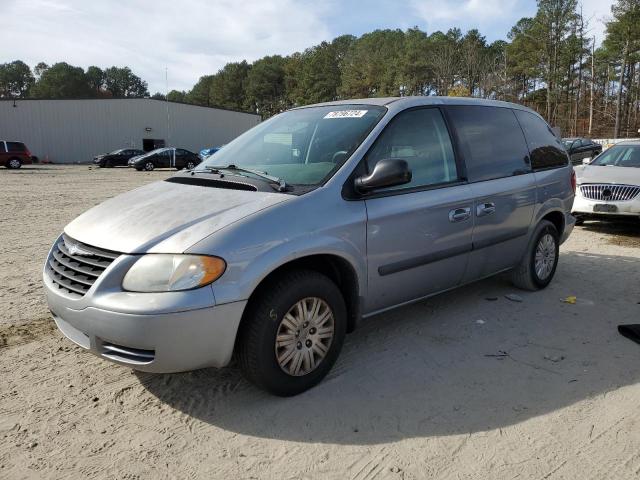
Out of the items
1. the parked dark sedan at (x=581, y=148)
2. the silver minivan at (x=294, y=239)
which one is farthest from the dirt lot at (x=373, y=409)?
the parked dark sedan at (x=581, y=148)

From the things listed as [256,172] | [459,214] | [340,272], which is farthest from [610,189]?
[256,172]

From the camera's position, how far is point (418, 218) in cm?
362

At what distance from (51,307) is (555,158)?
476 cm

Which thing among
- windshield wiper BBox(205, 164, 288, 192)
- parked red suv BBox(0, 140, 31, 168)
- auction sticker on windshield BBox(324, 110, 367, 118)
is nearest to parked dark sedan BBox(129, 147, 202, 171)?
parked red suv BBox(0, 140, 31, 168)

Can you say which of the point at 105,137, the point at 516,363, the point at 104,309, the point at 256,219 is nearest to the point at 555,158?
the point at 516,363

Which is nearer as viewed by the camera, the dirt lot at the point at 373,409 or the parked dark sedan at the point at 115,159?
the dirt lot at the point at 373,409

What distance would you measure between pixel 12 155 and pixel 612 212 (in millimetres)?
30295

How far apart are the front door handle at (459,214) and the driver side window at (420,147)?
243 millimetres

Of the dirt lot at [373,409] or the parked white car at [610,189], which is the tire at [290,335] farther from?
the parked white car at [610,189]

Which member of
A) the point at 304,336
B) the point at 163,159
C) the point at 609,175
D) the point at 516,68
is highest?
the point at 516,68

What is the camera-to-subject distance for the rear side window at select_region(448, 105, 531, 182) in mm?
4191

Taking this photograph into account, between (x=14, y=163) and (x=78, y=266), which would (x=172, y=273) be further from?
(x=14, y=163)

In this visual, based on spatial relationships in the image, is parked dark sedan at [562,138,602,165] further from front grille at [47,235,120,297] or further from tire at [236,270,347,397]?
front grille at [47,235,120,297]

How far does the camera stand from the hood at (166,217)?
274 cm
